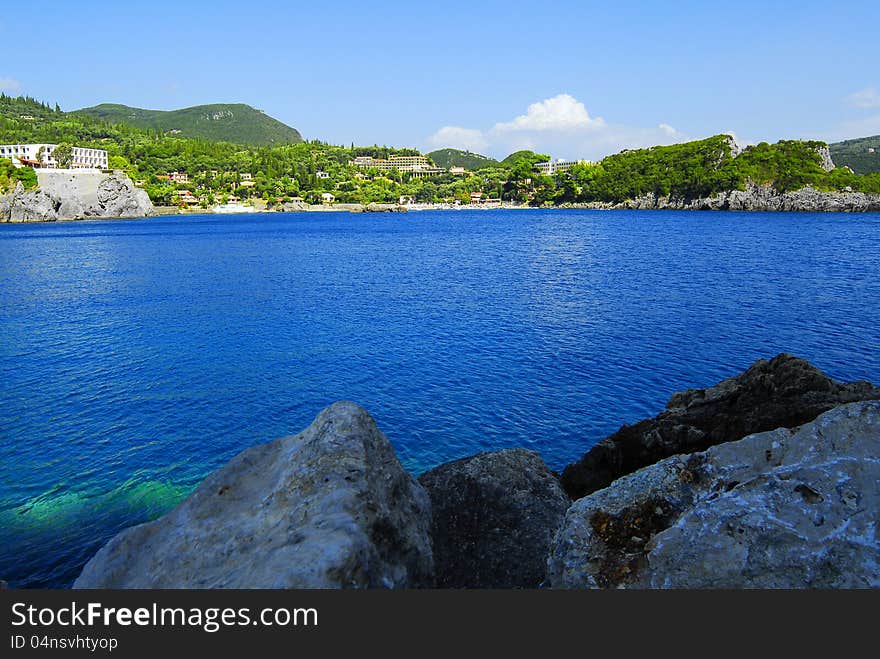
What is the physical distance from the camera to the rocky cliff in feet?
576

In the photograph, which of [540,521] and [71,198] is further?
[71,198]

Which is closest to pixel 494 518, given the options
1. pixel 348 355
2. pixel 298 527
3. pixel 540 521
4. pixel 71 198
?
pixel 540 521

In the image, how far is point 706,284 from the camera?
2352 inches

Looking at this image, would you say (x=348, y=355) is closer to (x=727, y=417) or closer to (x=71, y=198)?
(x=727, y=417)

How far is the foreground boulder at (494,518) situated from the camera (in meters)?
11.5

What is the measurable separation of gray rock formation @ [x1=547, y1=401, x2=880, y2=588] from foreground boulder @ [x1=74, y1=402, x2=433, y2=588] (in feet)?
9.20

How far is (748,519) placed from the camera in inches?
300

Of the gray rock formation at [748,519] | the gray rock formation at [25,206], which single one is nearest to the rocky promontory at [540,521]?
the gray rock formation at [748,519]

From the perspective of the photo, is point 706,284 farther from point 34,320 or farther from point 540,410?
point 34,320

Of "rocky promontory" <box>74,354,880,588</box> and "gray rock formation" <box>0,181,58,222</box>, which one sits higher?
"gray rock formation" <box>0,181,58,222</box>

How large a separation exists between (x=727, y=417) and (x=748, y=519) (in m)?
6.67

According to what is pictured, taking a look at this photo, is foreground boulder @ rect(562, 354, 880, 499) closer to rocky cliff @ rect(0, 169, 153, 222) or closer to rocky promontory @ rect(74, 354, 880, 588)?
rocky promontory @ rect(74, 354, 880, 588)

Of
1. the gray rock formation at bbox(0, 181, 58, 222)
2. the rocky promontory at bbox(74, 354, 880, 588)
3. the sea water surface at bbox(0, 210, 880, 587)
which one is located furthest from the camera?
the gray rock formation at bbox(0, 181, 58, 222)

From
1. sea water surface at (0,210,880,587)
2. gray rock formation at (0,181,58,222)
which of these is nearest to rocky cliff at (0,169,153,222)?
gray rock formation at (0,181,58,222)
